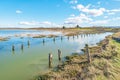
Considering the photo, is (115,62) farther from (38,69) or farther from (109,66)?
(38,69)

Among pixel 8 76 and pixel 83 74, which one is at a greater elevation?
pixel 83 74

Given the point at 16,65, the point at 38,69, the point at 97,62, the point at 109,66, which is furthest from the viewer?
the point at 16,65

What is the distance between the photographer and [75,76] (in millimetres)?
18891

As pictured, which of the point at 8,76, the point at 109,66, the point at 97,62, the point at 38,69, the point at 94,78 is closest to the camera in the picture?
the point at 94,78

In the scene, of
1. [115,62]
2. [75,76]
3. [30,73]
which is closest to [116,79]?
[75,76]

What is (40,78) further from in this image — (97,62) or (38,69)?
(97,62)

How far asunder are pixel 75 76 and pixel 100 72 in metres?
2.63

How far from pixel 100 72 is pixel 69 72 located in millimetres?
3719

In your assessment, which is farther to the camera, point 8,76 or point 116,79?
point 8,76

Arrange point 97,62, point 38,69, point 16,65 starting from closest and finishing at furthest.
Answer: point 97,62 < point 38,69 < point 16,65

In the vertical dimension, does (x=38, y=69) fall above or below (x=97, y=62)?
below

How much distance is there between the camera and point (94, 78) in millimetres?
17500

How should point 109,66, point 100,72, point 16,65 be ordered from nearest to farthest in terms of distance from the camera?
point 100,72, point 109,66, point 16,65

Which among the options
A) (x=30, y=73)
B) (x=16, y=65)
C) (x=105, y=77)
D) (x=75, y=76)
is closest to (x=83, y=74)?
(x=75, y=76)
